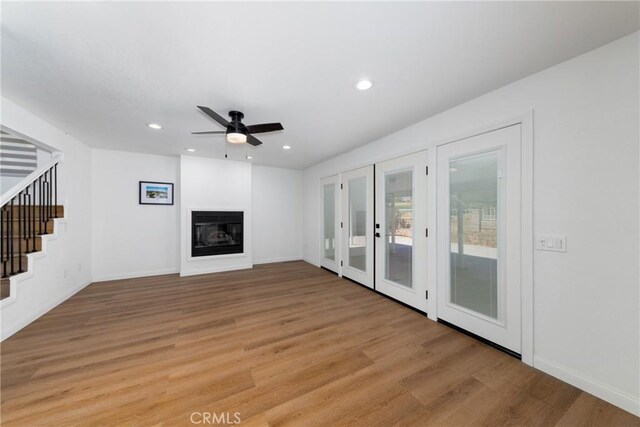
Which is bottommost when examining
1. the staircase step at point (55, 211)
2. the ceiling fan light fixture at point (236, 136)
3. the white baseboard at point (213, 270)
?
the white baseboard at point (213, 270)

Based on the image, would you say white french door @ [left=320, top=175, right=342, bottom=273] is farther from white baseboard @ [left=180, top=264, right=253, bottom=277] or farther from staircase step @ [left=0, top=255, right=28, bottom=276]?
staircase step @ [left=0, top=255, right=28, bottom=276]

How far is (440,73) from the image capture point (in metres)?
1.99

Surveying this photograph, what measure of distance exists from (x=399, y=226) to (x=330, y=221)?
2068 mm

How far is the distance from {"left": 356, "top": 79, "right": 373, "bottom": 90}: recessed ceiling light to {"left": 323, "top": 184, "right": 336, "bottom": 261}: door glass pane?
2870 millimetres

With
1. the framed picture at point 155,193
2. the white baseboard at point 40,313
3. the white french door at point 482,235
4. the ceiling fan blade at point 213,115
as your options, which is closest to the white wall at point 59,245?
the white baseboard at point 40,313

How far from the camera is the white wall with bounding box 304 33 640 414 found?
1.57m

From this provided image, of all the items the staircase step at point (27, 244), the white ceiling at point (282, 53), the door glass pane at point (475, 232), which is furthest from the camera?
the staircase step at point (27, 244)

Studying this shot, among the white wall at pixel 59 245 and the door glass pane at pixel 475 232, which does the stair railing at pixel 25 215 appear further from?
the door glass pane at pixel 475 232

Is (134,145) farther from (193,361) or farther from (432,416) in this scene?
(432,416)

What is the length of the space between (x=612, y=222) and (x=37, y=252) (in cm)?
594

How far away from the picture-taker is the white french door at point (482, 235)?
217cm

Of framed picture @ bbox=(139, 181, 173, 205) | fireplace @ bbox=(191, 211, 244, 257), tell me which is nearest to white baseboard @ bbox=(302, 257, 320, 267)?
fireplace @ bbox=(191, 211, 244, 257)

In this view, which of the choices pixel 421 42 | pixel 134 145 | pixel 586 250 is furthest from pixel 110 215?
pixel 586 250

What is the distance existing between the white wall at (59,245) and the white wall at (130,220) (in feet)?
0.60
